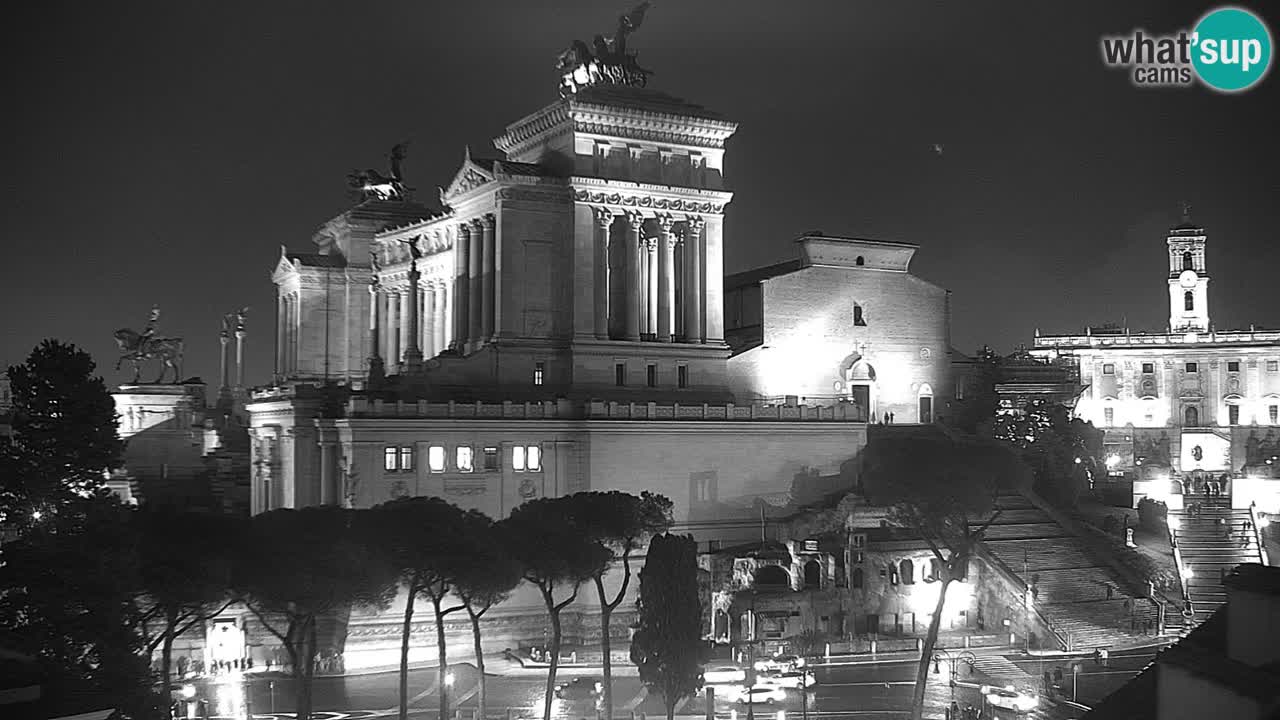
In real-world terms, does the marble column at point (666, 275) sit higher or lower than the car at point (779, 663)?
higher

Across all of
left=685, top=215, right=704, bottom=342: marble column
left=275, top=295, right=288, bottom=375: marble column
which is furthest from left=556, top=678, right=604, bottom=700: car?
left=275, top=295, right=288, bottom=375: marble column

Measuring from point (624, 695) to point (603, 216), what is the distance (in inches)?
1353

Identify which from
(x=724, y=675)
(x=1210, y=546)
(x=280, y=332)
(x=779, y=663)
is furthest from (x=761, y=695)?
(x=280, y=332)

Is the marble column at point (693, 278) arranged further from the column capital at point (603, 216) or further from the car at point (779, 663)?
the car at point (779, 663)

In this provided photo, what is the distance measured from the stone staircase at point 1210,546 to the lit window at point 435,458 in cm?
4181

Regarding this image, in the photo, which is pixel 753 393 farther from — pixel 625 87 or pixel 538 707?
pixel 538 707

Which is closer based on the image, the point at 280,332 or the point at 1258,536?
the point at 1258,536

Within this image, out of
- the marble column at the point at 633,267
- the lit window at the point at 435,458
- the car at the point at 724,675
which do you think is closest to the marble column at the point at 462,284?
the marble column at the point at 633,267

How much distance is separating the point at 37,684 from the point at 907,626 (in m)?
54.0

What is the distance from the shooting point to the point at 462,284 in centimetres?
8612

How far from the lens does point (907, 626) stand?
70.8 m

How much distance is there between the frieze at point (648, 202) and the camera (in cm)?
8144

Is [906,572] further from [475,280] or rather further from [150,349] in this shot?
[150,349]

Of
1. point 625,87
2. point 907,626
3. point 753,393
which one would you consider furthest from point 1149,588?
point 625,87
